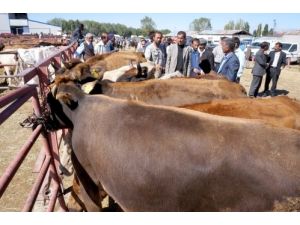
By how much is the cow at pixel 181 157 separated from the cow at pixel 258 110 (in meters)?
0.74

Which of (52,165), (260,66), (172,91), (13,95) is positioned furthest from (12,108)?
(260,66)

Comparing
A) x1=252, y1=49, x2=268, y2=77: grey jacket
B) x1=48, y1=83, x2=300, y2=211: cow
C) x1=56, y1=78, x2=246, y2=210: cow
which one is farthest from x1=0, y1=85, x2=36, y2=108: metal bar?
x1=252, y1=49, x2=268, y2=77: grey jacket

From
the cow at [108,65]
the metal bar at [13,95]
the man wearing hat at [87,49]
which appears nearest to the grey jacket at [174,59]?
the cow at [108,65]

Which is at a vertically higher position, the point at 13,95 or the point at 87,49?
the point at 13,95

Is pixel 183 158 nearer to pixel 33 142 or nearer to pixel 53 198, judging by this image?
pixel 33 142

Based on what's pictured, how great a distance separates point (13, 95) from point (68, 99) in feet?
2.19

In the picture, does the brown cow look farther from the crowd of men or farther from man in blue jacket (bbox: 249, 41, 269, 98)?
man in blue jacket (bbox: 249, 41, 269, 98)

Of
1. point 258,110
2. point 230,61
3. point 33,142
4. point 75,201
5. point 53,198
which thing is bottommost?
point 75,201

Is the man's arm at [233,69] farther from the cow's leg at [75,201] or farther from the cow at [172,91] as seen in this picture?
the cow's leg at [75,201]

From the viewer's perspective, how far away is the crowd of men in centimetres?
606

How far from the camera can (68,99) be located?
9.36 feet

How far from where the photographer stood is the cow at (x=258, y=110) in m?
3.12

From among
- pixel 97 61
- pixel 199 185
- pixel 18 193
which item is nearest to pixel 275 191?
pixel 199 185

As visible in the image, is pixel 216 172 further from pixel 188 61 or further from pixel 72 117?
pixel 188 61
